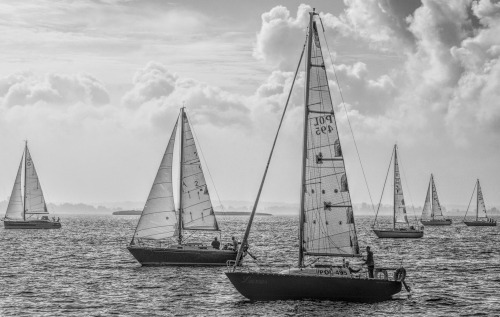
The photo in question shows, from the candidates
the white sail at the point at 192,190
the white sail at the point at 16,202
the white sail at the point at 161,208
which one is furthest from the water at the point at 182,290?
the white sail at the point at 16,202

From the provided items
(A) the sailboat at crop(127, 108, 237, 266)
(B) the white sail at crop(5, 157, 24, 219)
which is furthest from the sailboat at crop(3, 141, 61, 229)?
(A) the sailboat at crop(127, 108, 237, 266)

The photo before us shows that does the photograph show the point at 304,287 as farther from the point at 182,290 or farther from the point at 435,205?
the point at 435,205

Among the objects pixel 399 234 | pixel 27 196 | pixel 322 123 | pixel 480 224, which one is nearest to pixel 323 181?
pixel 322 123

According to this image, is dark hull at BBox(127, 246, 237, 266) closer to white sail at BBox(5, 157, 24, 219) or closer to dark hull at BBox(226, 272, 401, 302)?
dark hull at BBox(226, 272, 401, 302)

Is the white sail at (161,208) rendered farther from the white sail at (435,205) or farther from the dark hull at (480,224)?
the dark hull at (480,224)

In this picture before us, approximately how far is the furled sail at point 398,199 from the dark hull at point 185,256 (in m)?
59.4

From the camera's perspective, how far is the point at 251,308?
3891 centimetres

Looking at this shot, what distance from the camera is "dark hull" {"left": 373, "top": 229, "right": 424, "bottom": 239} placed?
114 m

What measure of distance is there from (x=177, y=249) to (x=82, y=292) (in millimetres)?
12964

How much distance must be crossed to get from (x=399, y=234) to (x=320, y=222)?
256ft

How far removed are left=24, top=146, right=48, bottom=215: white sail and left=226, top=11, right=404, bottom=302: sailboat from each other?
9057cm

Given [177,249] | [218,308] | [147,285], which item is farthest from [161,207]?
[218,308]

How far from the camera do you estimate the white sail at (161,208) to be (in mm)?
59594

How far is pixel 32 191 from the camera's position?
124 meters
